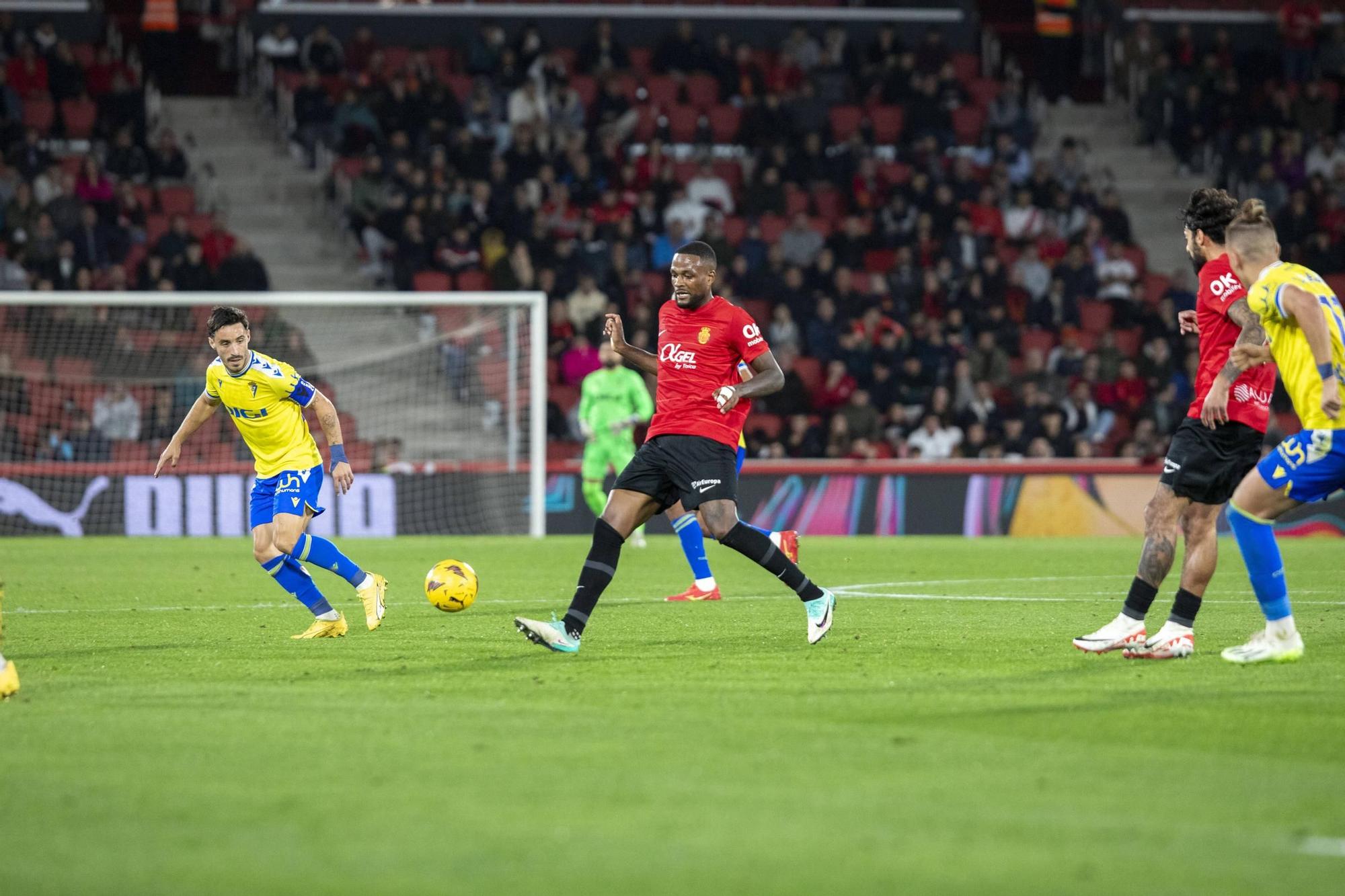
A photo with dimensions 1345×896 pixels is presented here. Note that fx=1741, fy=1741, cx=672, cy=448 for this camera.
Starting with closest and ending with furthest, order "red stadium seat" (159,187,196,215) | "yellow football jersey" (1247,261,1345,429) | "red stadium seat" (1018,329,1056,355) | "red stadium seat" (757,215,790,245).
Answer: "yellow football jersey" (1247,261,1345,429), "red stadium seat" (159,187,196,215), "red stadium seat" (1018,329,1056,355), "red stadium seat" (757,215,790,245)

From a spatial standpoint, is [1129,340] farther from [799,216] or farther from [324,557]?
[324,557]

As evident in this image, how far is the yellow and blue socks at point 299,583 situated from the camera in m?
9.88

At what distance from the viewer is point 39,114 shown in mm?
24500

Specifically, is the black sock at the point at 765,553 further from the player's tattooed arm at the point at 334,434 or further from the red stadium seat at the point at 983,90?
the red stadium seat at the point at 983,90

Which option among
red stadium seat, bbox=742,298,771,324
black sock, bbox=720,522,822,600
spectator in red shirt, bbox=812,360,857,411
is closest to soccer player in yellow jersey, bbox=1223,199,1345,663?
black sock, bbox=720,522,822,600

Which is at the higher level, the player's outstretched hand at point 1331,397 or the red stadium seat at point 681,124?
the player's outstretched hand at point 1331,397

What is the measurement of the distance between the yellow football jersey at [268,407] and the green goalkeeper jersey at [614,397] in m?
7.77

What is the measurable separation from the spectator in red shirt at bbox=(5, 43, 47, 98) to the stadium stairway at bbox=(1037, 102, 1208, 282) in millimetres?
15968

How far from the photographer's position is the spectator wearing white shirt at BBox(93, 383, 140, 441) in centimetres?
2027

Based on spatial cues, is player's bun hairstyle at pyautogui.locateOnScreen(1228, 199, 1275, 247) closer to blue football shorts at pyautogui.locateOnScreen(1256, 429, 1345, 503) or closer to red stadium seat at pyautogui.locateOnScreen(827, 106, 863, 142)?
blue football shorts at pyautogui.locateOnScreen(1256, 429, 1345, 503)

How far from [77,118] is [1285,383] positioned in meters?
20.8

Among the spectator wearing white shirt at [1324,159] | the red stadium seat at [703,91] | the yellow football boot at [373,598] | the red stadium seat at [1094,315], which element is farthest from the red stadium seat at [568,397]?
the spectator wearing white shirt at [1324,159]

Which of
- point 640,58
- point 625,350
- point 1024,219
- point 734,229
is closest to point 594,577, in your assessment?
point 625,350

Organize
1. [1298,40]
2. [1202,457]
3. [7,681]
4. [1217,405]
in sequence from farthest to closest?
[1298,40] → [1202,457] → [1217,405] → [7,681]
